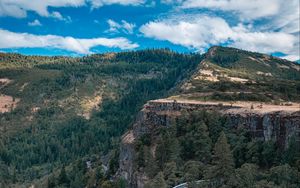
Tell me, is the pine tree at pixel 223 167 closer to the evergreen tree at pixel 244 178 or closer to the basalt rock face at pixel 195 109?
the evergreen tree at pixel 244 178

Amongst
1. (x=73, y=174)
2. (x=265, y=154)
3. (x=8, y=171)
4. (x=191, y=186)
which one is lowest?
(x=8, y=171)

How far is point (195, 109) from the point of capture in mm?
86875

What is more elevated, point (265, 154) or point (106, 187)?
point (265, 154)

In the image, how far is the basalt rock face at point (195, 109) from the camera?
6079cm

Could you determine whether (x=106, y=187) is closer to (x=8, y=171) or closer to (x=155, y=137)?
(x=155, y=137)

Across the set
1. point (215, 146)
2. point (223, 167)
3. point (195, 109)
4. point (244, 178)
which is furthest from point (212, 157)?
point (195, 109)

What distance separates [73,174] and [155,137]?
39324 millimetres

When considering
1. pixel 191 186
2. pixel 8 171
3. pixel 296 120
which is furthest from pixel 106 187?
pixel 8 171

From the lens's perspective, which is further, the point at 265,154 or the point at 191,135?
the point at 191,135

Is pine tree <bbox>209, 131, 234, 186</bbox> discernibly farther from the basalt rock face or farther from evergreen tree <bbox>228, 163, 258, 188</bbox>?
the basalt rock face

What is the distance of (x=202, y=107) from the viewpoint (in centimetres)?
8681

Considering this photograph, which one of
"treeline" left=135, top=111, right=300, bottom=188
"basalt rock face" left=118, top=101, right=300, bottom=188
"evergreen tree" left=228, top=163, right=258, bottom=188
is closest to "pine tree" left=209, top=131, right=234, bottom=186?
"treeline" left=135, top=111, right=300, bottom=188

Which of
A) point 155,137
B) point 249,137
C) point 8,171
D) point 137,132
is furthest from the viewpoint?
point 8,171

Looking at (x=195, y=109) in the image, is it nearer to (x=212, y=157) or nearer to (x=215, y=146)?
(x=212, y=157)
